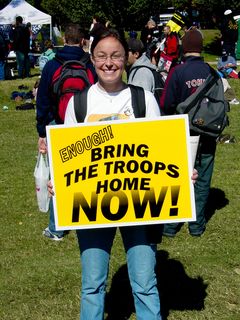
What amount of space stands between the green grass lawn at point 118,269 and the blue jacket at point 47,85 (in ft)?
4.11

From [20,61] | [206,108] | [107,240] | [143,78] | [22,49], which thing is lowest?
[20,61]

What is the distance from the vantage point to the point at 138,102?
3.84 m

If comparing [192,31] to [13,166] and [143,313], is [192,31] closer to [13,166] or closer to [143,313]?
[143,313]

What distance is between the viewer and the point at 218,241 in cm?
655

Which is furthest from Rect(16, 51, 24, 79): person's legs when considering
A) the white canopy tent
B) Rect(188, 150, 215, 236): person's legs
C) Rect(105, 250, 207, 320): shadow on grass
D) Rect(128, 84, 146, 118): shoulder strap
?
Rect(128, 84, 146, 118): shoulder strap

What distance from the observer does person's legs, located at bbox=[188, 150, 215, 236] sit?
6.59 metres

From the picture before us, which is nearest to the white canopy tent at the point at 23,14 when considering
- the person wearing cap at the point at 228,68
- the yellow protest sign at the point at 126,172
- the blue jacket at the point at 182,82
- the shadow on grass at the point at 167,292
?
the person wearing cap at the point at 228,68

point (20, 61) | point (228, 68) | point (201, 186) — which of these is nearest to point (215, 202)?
point (201, 186)

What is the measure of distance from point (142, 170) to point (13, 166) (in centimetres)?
658

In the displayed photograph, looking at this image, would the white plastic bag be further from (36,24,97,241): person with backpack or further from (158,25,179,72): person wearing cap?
(158,25,179,72): person wearing cap

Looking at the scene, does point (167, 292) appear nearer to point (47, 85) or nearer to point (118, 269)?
point (118, 269)

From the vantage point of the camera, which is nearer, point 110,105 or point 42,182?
point 110,105

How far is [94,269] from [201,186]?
3141 mm

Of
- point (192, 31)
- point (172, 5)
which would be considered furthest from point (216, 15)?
point (192, 31)
